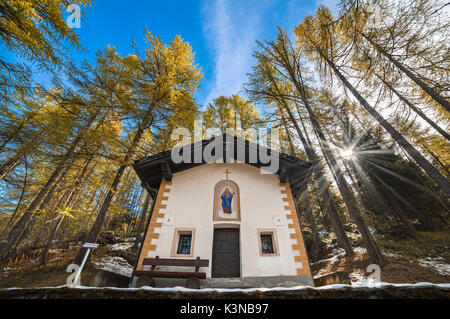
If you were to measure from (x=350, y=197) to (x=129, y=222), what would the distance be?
70.9 feet

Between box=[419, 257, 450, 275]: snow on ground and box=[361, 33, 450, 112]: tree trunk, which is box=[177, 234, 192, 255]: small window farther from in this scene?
box=[361, 33, 450, 112]: tree trunk

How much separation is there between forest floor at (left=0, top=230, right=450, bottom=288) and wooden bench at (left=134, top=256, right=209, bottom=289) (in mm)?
2608

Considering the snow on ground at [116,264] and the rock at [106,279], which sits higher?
the snow on ground at [116,264]

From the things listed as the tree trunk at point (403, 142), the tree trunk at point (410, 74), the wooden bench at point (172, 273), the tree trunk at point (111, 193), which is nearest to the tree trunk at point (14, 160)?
the tree trunk at point (111, 193)

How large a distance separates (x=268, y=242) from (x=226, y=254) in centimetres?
159

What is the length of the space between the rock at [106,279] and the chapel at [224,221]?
0.78 meters

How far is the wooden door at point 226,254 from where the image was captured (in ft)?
18.9

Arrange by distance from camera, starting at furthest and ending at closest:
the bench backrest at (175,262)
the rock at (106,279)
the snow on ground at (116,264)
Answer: the snow on ground at (116,264) < the bench backrest at (175,262) < the rock at (106,279)

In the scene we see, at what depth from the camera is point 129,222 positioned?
20.2 metres

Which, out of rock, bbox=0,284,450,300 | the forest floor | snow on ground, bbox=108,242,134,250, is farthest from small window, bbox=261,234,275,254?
snow on ground, bbox=108,242,134,250

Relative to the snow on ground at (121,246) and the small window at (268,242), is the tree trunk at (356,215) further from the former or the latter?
the snow on ground at (121,246)

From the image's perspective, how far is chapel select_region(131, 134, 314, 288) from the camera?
209 inches
